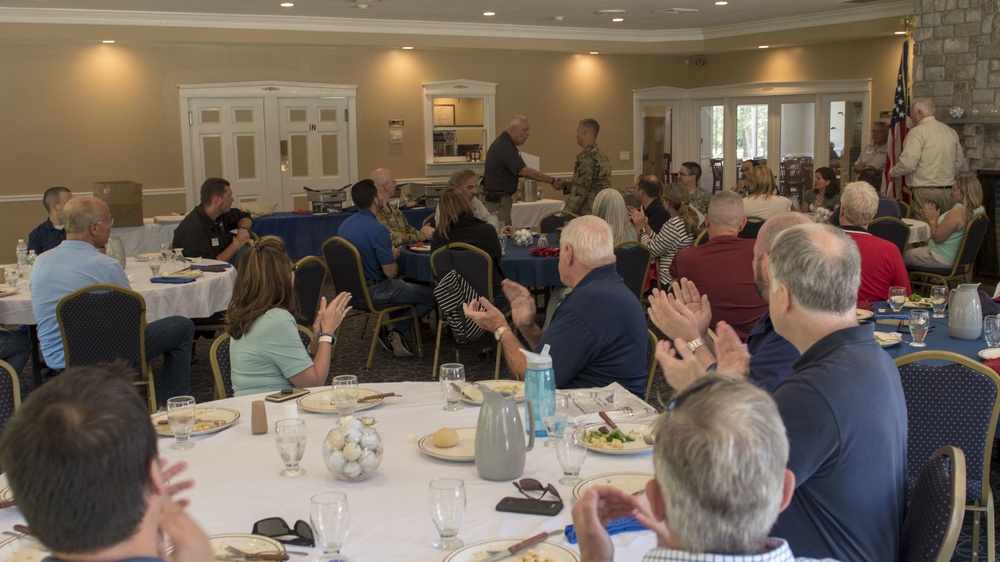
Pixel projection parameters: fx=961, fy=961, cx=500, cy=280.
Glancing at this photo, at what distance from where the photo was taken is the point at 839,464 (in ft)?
6.81

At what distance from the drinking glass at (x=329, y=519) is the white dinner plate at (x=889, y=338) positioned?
106 inches

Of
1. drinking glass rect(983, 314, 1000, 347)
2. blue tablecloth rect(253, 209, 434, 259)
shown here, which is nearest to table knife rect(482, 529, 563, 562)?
drinking glass rect(983, 314, 1000, 347)

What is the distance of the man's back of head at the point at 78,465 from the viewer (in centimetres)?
146

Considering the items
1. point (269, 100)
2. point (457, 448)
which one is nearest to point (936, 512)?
point (457, 448)

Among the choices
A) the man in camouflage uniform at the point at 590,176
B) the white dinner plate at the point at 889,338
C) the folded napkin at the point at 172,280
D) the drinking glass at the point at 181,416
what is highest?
the man in camouflage uniform at the point at 590,176

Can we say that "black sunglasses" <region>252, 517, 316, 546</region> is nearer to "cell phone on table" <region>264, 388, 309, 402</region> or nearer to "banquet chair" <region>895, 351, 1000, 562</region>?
"cell phone on table" <region>264, 388, 309, 402</region>

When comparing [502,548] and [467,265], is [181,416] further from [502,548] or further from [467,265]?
[467,265]

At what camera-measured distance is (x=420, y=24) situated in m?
13.5

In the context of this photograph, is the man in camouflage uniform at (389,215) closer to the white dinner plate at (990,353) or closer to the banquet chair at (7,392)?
the banquet chair at (7,392)

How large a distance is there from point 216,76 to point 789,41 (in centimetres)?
797

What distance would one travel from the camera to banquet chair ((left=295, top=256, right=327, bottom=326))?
20.1ft

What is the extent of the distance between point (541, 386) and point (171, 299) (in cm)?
392

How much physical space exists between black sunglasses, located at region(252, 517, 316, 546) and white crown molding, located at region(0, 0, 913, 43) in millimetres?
11074

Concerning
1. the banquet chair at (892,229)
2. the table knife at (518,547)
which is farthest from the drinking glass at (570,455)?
the banquet chair at (892,229)
